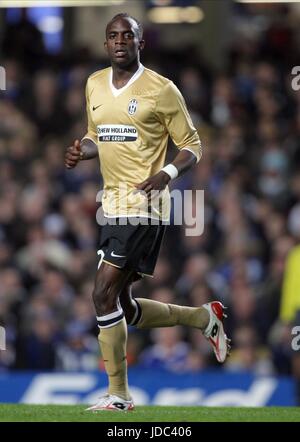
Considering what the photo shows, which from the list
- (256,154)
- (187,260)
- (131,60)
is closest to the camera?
(131,60)

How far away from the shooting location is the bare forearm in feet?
30.2

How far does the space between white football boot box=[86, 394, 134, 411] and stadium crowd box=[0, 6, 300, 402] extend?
10.7ft

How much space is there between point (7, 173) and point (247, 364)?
4.27 meters

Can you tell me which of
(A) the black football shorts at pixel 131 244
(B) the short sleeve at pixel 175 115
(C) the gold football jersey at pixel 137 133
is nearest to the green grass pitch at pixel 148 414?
(A) the black football shorts at pixel 131 244

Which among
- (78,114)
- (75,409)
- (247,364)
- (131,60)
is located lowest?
(247,364)

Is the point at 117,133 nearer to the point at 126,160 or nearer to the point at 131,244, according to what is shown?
the point at 126,160

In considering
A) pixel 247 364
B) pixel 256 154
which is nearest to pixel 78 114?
pixel 256 154

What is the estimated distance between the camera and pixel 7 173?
649 inches

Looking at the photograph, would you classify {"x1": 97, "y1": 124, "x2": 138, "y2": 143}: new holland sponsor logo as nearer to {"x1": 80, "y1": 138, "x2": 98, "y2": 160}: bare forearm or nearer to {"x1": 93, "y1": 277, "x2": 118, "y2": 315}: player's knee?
{"x1": 80, "y1": 138, "x2": 98, "y2": 160}: bare forearm

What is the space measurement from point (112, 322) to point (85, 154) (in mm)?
1109

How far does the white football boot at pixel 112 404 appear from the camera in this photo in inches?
357

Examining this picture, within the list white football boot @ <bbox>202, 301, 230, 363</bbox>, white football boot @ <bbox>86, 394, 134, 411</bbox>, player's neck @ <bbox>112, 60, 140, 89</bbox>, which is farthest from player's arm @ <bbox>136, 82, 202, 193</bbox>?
white football boot @ <bbox>86, 394, 134, 411</bbox>

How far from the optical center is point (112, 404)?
9.09 meters

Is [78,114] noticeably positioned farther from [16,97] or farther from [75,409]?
[75,409]
